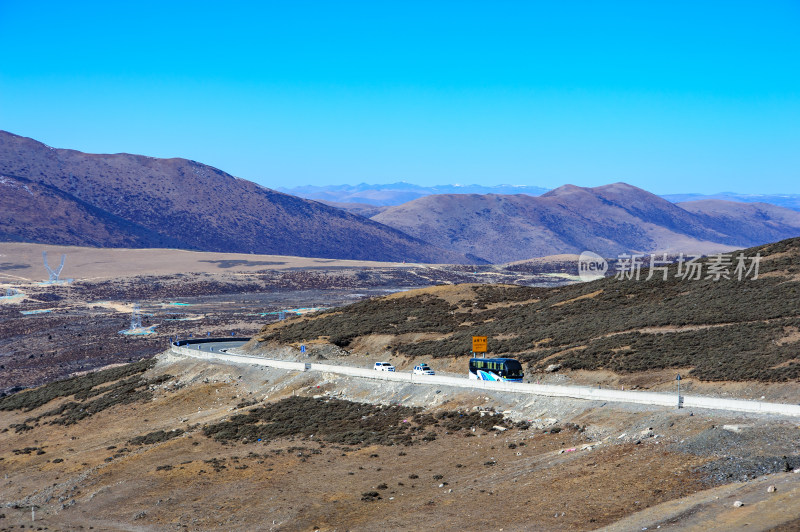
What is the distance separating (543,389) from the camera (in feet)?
116

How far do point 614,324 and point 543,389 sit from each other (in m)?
15.4

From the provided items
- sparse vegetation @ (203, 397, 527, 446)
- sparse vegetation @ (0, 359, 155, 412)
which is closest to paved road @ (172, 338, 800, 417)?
sparse vegetation @ (203, 397, 527, 446)

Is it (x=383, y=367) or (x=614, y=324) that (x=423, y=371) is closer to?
(x=383, y=367)

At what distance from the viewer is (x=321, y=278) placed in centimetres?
15912

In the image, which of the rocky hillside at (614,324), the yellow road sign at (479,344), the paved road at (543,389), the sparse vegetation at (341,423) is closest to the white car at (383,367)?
the paved road at (543,389)

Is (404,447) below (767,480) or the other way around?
below

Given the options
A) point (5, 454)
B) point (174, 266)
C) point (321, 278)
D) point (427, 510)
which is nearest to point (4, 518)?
point (5, 454)

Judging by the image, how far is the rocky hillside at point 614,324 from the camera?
39.6 metres

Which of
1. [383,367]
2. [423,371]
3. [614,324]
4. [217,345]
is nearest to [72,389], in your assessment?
[217,345]

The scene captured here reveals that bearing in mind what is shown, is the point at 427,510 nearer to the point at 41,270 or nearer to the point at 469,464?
the point at 469,464

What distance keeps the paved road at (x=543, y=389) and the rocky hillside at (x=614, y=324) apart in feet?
17.4

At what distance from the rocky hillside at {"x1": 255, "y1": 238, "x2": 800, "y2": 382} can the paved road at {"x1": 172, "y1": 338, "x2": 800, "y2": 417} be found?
5298 mm

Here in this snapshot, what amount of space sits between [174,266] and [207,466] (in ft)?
456

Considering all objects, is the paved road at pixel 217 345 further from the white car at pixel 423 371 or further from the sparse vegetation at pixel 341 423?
the white car at pixel 423 371
